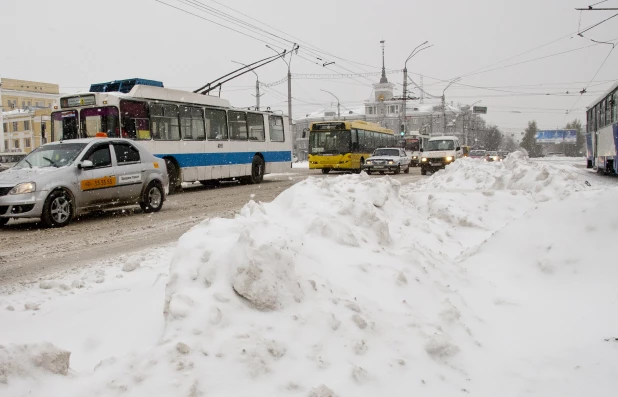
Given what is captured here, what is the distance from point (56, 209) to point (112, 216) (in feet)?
6.00

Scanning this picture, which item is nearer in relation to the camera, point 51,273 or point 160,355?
point 160,355

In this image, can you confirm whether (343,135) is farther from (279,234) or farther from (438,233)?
(279,234)

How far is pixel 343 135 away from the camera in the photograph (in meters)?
28.8

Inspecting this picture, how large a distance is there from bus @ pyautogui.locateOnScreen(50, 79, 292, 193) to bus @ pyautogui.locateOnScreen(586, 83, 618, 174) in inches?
587

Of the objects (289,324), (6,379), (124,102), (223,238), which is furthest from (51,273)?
(124,102)

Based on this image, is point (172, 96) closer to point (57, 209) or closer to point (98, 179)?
point (98, 179)

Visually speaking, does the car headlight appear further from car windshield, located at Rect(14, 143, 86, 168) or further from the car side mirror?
the car side mirror

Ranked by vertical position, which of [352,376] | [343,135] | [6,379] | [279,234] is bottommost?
[352,376]

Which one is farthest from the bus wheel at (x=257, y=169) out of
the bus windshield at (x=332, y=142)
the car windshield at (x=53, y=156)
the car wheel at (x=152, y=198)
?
the car windshield at (x=53, y=156)

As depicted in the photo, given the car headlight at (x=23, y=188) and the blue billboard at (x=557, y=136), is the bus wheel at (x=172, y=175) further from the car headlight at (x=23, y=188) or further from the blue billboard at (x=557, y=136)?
the blue billboard at (x=557, y=136)

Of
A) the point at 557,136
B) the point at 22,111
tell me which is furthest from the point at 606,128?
the point at 557,136

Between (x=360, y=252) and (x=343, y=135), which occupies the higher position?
(x=343, y=135)

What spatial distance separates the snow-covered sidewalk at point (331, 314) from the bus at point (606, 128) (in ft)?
60.4

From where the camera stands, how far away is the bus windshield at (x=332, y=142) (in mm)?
28766
